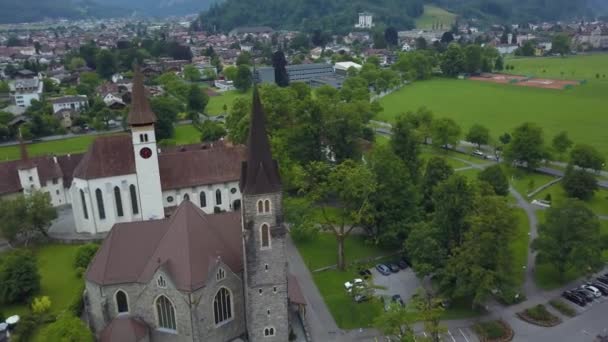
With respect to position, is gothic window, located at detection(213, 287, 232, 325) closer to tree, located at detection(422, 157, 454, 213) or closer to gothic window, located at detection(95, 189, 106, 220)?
gothic window, located at detection(95, 189, 106, 220)

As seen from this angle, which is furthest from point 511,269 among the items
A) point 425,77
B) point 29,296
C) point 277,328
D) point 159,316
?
point 425,77

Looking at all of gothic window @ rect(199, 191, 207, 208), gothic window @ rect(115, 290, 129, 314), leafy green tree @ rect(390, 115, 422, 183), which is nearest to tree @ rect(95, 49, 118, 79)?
gothic window @ rect(199, 191, 207, 208)

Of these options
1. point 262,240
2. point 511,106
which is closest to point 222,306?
point 262,240

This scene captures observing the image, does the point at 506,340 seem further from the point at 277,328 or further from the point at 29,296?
the point at 29,296

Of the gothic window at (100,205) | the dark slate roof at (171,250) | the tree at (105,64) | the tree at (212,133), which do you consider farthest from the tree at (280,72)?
the dark slate roof at (171,250)

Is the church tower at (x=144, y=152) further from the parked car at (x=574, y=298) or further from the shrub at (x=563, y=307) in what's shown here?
the parked car at (x=574, y=298)

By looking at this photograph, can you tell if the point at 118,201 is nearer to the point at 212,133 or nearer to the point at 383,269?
the point at 383,269
